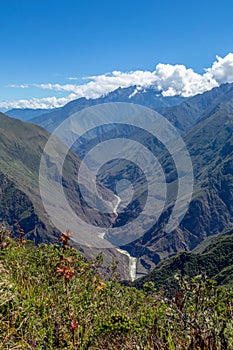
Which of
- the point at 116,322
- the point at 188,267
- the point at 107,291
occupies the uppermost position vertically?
the point at 116,322

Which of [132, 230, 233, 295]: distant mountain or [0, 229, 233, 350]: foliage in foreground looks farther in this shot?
[132, 230, 233, 295]: distant mountain

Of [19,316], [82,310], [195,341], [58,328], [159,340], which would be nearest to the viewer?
[195,341]

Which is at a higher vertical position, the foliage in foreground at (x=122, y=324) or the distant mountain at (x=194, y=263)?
the foliage in foreground at (x=122, y=324)

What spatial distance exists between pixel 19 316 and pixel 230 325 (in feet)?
14.8

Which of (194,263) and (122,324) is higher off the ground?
(122,324)

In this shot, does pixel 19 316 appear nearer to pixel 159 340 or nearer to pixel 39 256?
pixel 159 340

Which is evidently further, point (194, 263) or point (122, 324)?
point (194, 263)

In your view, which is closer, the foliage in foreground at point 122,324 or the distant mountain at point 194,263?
the foliage in foreground at point 122,324

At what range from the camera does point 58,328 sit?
9148mm

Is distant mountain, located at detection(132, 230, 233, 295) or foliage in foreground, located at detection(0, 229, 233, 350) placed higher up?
foliage in foreground, located at detection(0, 229, 233, 350)

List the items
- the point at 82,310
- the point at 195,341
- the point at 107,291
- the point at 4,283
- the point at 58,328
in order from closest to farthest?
1. the point at 195,341
2. the point at 4,283
3. the point at 58,328
4. the point at 82,310
5. the point at 107,291

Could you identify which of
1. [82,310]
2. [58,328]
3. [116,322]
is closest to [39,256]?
[82,310]

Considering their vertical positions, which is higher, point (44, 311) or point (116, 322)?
point (116, 322)

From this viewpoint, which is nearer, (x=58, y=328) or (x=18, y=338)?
(x=18, y=338)
